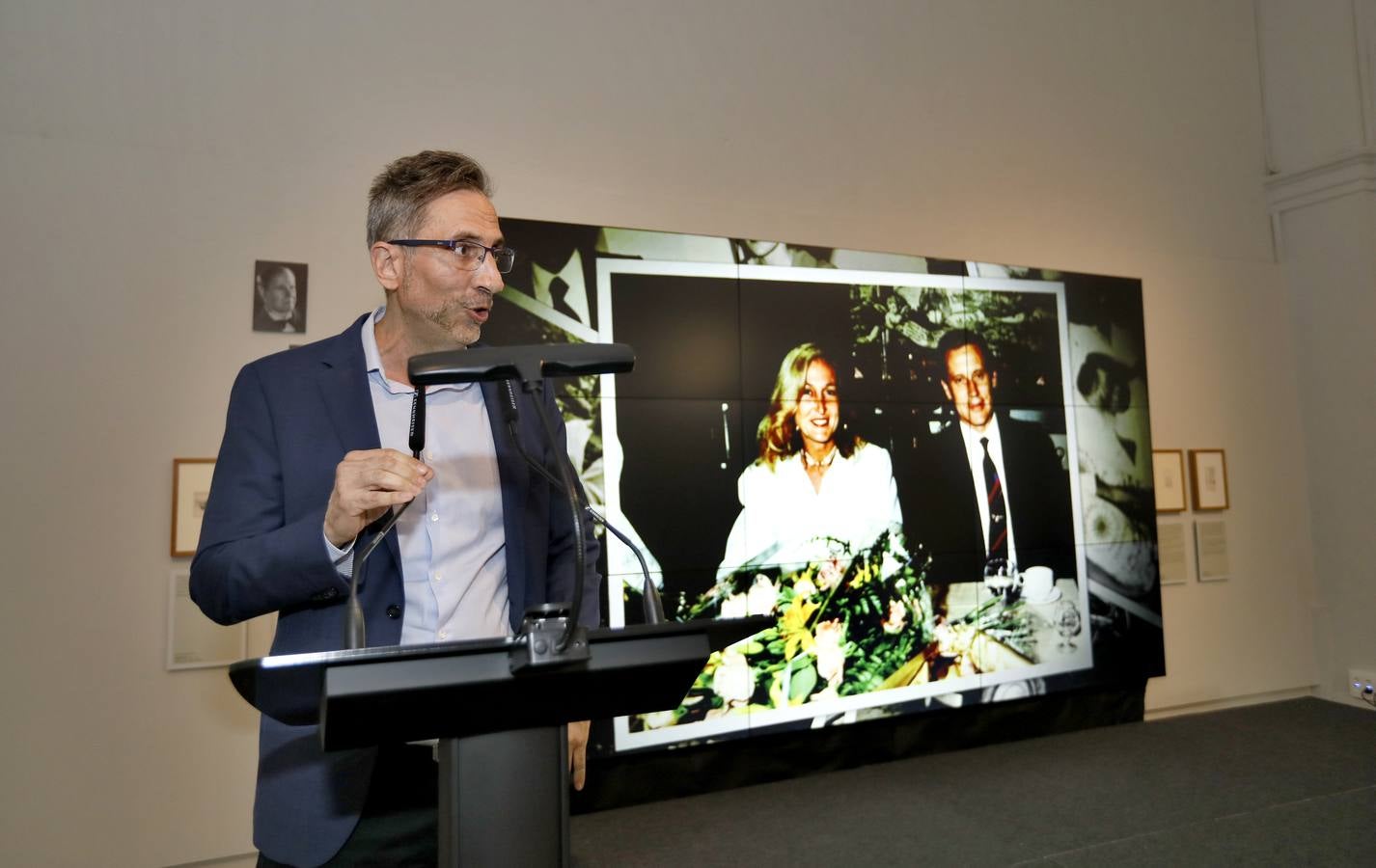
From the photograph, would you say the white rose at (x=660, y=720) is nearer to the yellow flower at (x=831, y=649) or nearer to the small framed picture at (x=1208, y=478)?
the yellow flower at (x=831, y=649)

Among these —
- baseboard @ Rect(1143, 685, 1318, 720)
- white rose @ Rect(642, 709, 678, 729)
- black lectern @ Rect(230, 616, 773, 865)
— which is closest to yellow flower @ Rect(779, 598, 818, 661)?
white rose @ Rect(642, 709, 678, 729)

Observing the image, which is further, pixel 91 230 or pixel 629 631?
pixel 91 230

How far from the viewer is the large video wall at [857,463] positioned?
3.80 m

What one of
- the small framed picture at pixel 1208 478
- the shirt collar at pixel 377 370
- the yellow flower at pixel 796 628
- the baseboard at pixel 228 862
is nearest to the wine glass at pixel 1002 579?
the yellow flower at pixel 796 628

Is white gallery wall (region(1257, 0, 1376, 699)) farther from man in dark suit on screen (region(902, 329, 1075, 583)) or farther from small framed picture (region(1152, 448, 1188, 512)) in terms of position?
man in dark suit on screen (region(902, 329, 1075, 583))

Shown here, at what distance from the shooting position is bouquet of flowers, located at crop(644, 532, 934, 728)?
12.7ft

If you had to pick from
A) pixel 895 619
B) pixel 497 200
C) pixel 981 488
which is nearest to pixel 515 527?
pixel 497 200

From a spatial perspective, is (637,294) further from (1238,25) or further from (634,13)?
(1238,25)

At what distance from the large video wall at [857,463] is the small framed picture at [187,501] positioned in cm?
115

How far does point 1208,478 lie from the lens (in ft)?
18.9

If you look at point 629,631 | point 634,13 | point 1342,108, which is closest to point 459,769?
point 629,631

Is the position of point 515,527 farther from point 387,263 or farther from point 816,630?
point 816,630

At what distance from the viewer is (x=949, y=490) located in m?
4.50

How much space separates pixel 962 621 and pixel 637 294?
2.16 m
